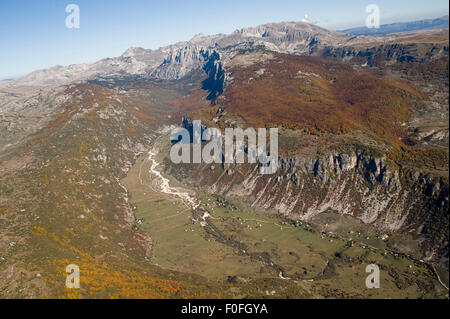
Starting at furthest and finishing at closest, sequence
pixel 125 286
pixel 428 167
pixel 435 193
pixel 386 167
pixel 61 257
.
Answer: pixel 386 167, pixel 428 167, pixel 435 193, pixel 61 257, pixel 125 286

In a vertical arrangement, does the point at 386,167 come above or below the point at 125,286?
above

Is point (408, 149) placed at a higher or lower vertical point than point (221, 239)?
higher

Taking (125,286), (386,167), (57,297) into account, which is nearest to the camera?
(57,297)

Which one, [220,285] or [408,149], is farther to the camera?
[408,149]

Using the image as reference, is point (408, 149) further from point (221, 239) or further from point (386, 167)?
point (221, 239)
